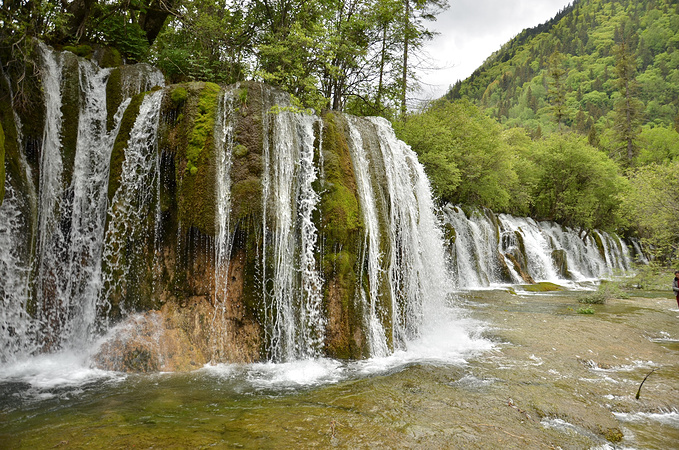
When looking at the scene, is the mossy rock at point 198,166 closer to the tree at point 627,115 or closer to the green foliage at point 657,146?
the green foliage at point 657,146

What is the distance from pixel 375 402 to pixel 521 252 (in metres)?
19.8

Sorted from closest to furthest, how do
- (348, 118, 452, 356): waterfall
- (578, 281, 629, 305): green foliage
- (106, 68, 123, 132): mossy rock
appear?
1. (348, 118, 452, 356): waterfall
2. (106, 68, 123, 132): mossy rock
3. (578, 281, 629, 305): green foliage

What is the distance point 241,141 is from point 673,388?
7.96 meters

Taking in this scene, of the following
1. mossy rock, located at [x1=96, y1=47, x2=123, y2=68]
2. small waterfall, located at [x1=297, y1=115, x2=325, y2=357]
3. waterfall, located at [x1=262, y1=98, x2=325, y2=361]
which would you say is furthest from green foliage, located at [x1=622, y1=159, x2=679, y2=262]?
mossy rock, located at [x1=96, y1=47, x2=123, y2=68]

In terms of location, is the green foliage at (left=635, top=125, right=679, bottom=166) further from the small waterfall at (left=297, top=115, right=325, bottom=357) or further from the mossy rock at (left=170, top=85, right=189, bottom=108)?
the mossy rock at (left=170, top=85, right=189, bottom=108)

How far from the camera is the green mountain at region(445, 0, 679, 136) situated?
240 feet

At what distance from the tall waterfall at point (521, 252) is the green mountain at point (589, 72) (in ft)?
91.9

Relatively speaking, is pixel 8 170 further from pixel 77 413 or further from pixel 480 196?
pixel 480 196

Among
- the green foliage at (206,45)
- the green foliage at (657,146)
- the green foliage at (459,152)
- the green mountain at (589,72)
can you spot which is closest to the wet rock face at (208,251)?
the green foliage at (206,45)

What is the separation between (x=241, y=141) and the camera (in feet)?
23.2

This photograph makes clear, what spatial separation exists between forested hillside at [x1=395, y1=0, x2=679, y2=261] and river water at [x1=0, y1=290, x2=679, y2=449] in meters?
9.65

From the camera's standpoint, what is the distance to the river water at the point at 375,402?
366 cm

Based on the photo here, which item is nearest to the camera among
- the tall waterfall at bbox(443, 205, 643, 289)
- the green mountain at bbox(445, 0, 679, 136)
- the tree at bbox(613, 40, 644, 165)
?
the tall waterfall at bbox(443, 205, 643, 289)

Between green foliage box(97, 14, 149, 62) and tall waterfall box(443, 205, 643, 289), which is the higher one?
green foliage box(97, 14, 149, 62)
